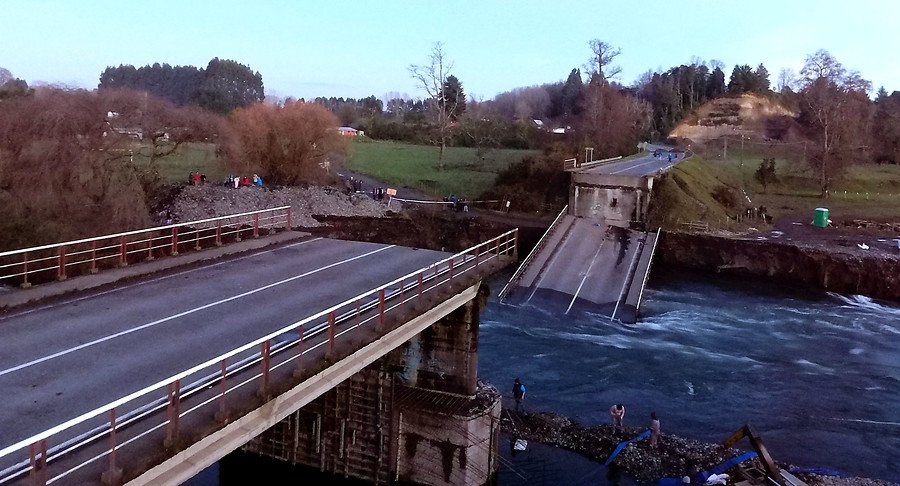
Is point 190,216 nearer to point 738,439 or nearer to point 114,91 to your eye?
point 114,91

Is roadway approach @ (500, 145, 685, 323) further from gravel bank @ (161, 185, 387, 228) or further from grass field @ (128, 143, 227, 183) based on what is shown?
grass field @ (128, 143, 227, 183)

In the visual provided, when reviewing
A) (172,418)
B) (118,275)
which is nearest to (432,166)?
(118,275)

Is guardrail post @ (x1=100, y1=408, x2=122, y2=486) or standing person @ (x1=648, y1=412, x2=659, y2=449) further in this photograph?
standing person @ (x1=648, y1=412, x2=659, y2=449)

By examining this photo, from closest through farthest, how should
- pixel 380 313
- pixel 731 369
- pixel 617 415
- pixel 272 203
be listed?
pixel 380 313
pixel 617 415
pixel 731 369
pixel 272 203

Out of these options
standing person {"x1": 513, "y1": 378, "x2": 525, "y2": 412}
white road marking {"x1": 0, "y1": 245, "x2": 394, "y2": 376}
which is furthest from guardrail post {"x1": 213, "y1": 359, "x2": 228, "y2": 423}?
standing person {"x1": 513, "y1": 378, "x2": 525, "y2": 412}

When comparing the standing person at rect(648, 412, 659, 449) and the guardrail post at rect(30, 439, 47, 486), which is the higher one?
the guardrail post at rect(30, 439, 47, 486)

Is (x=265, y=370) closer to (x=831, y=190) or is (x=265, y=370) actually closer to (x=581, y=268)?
(x=581, y=268)

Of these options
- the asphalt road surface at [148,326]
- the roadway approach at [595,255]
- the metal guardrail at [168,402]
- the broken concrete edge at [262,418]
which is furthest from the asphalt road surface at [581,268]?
the metal guardrail at [168,402]

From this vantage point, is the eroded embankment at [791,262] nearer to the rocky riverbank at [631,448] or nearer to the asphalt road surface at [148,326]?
the rocky riverbank at [631,448]
